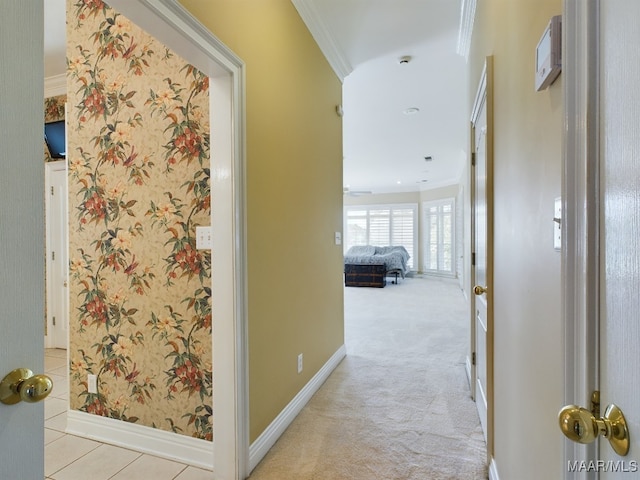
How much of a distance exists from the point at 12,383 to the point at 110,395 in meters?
1.67

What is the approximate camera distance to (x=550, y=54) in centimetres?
82

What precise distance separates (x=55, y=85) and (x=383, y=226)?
9.11 m

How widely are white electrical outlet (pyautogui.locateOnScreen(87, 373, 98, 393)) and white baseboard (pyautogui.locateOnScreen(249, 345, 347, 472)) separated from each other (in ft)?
3.40

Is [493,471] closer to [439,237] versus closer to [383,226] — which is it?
[439,237]

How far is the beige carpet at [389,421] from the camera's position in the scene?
180 centimetres

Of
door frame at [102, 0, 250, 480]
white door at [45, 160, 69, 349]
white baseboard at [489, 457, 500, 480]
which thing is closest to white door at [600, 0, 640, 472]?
white baseboard at [489, 457, 500, 480]

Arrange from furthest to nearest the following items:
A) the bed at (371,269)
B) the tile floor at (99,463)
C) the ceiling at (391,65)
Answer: the bed at (371,269) → the ceiling at (391,65) → the tile floor at (99,463)

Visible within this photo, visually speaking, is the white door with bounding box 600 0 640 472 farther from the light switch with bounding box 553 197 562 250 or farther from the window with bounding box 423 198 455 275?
the window with bounding box 423 198 455 275

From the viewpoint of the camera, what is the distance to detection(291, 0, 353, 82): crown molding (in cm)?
243

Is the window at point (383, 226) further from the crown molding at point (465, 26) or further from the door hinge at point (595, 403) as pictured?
the door hinge at point (595, 403)

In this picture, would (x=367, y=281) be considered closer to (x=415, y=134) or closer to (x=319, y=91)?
(x=415, y=134)

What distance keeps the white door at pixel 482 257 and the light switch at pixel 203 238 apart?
1.44 metres

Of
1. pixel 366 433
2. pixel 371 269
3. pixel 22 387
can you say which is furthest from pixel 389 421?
pixel 371 269

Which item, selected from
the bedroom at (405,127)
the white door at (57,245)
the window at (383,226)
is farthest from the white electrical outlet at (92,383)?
the window at (383,226)
